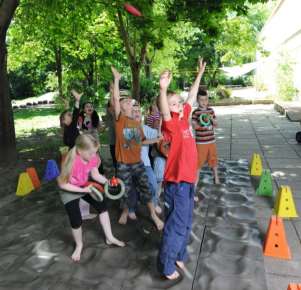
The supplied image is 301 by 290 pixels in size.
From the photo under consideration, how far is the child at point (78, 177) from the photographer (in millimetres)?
4066

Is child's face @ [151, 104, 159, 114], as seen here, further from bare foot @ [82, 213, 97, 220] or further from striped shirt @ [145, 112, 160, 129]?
bare foot @ [82, 213, 97, 220]

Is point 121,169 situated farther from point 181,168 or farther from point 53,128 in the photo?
point 53,128

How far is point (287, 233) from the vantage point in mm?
4691

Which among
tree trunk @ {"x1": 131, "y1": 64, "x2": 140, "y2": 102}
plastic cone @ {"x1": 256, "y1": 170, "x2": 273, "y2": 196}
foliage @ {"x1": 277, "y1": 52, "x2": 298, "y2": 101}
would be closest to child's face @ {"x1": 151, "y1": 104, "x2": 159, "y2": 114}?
plastic cone @ {"x1": 256, "y1": 170, "x2": 273, "y2": 196}

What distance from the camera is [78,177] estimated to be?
4156mm

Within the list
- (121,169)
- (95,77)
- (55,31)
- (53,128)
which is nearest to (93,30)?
(55,31)

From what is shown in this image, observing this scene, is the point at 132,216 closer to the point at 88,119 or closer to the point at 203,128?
the point at 203,128

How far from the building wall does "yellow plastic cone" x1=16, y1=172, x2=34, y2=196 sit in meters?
14.6

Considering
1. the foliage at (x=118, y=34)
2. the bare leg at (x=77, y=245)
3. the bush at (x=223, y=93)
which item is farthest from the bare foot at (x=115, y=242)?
the bush at (x=223, y=93)

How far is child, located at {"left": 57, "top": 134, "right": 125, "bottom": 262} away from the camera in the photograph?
13.3 ft

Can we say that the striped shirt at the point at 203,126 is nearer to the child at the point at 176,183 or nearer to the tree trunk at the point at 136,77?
the child at the point at 176,183

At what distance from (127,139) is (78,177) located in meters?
0.93

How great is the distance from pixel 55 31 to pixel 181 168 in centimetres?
1266

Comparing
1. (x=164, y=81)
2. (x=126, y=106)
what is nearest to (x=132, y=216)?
(x=126, y=106)
